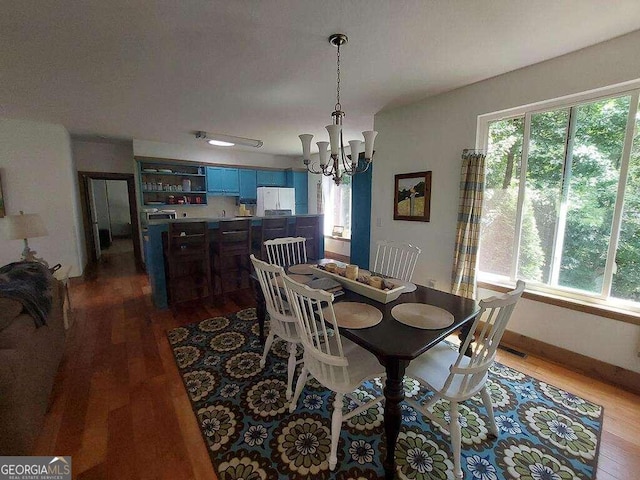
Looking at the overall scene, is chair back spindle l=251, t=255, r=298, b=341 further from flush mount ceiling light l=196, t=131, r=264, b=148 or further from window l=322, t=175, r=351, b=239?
window l=322, t=175, r=351, b=239

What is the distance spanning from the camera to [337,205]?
625cm

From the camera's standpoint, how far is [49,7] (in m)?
1.53

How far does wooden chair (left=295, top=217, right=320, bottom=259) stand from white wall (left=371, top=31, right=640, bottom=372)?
1.09m

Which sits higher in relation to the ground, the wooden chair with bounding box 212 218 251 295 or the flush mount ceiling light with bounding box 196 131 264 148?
the flush mount ceiling light with bounding box 196 131 264 148

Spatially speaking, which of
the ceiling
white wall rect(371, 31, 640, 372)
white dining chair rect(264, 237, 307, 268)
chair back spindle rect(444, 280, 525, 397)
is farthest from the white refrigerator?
chair back spindle rect(444, 280, 525, 397)

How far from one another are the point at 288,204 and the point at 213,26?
4.76 meters

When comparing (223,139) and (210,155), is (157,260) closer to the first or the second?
(223,139)

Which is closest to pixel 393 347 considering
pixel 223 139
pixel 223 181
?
pixel 223 139

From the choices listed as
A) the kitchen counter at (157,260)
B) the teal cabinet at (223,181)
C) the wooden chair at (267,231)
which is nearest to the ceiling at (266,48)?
the kitchen counter at (157,260)

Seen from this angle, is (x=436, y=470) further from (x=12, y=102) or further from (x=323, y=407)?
(x=12, y=102)

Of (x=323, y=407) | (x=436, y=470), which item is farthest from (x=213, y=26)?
(x=436, y=470)

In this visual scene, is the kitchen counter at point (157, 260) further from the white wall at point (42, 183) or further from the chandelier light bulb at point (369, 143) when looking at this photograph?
the chandelier light bulb at point (369, 143)

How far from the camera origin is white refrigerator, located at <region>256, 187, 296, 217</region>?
6020 millimetres

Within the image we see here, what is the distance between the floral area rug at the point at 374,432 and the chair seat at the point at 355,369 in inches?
16.6
